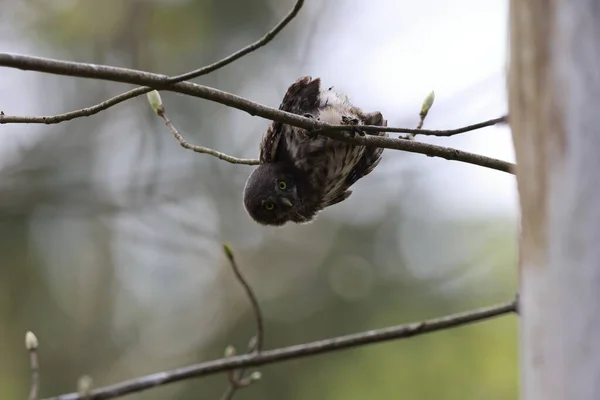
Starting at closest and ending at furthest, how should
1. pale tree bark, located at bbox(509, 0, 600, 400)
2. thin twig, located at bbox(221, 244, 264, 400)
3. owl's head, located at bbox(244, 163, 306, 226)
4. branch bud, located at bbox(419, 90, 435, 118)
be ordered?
pale tree bark, located at bbox(509, 0, 600, 400) → thin twig, located at bbox(221, 244, 264, 400) → branch bud, located at bbox(419, 90, 435, 118) → owl's head, located at bbox(244, 163, 306, 226)

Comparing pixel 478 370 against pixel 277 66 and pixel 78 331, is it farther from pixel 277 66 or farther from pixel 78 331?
pixel 78 331

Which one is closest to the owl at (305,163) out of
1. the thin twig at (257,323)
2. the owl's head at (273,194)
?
the owl's head at (273,194)

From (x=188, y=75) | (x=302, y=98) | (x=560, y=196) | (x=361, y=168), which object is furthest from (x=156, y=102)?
(x=560, y=196)

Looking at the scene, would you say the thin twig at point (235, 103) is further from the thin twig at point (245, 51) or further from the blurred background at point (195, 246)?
the blurred background at point (195, 246)

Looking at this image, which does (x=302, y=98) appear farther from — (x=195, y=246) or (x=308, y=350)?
(x=195, y=246)

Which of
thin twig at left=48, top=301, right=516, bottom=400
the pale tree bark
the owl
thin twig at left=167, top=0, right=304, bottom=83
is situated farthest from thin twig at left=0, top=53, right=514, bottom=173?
the owl

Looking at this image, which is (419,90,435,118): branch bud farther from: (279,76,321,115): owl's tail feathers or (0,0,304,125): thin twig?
(0,0,304,125): thin twig

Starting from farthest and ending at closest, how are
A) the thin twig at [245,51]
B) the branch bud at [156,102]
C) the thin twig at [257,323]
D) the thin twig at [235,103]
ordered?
1. the branch bud at [156,102]
2. the thin twig at [257,323]
3. the thin twig at [245,51]
4. the thin twig at [235,103]
